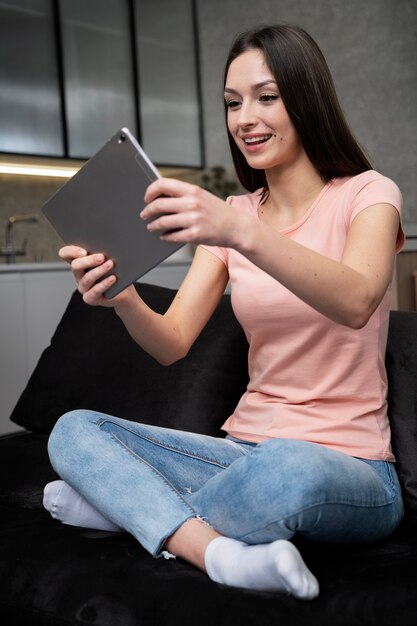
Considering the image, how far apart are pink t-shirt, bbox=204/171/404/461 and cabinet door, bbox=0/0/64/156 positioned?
10.6 feet

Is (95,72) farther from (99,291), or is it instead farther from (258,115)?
(99,291)

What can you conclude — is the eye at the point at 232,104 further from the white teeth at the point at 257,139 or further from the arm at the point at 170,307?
the arm at the point at 170,307

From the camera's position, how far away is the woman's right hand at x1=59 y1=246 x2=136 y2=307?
134 cm

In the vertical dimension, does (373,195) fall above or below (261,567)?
above

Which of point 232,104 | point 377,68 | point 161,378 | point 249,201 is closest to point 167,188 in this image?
point 232,104

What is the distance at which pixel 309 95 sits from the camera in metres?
1.52

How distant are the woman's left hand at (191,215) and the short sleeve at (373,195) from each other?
1.21 ft

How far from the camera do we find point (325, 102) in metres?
1.53

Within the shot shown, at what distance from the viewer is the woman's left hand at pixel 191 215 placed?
1101 millimetres

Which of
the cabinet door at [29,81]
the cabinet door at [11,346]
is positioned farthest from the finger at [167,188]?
the cabinet door at [29,81]

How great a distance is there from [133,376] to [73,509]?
0.56 meters

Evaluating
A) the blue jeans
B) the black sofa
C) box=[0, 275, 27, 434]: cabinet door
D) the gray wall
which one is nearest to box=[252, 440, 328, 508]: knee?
the blue jeans

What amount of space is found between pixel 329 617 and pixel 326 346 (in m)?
0.55

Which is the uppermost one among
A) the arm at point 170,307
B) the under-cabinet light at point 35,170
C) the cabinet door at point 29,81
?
the cabinet door at point 29,81
